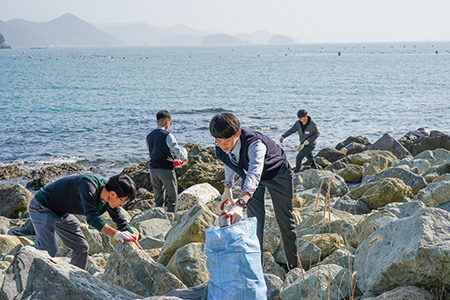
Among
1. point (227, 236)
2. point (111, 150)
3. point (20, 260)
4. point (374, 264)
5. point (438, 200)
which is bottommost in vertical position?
point (111, 150)

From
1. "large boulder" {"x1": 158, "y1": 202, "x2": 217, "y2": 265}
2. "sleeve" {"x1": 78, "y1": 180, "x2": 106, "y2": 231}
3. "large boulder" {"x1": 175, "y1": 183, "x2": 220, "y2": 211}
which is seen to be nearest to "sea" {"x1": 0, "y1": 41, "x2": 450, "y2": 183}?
"large boulder" {"x1": 175, "y1": 183, "x2": 220, "y2": 211}

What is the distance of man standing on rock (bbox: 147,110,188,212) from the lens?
718 centimetres

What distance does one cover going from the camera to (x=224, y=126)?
11.5 ft

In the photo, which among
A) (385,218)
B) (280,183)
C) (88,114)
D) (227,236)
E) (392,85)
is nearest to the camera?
(227,236)

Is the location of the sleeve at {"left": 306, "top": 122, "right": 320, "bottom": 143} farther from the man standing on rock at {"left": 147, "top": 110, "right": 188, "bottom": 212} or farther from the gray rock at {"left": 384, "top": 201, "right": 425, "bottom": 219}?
the gray rock at {"left": 384, "top": 201, "right": 425, "bottom": 219}

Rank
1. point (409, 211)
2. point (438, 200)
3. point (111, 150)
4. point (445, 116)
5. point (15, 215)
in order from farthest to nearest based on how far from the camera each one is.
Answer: point (445, 116) → point (111, 150) → point (15, 215) → point (438, 200) → point (409, 211)

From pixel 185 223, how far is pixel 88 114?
25067mm

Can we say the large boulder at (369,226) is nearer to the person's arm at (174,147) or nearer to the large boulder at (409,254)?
the large boulder at (409,254)

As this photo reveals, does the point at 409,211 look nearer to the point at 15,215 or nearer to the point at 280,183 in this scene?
the point at 280,183

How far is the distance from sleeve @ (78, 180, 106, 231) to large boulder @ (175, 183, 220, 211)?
4.97 meters

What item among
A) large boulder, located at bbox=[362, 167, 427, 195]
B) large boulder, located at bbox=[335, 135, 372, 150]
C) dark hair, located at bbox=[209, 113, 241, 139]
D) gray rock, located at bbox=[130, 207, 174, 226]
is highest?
dark hair, located at bbox=[209, 113, 241, 139]

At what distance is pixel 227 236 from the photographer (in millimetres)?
2996

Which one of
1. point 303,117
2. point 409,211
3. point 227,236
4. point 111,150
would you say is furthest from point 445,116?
point 227,236

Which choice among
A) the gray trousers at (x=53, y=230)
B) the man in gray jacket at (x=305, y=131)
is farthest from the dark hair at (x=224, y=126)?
the man in gray jacket at (x=305, y=131)
